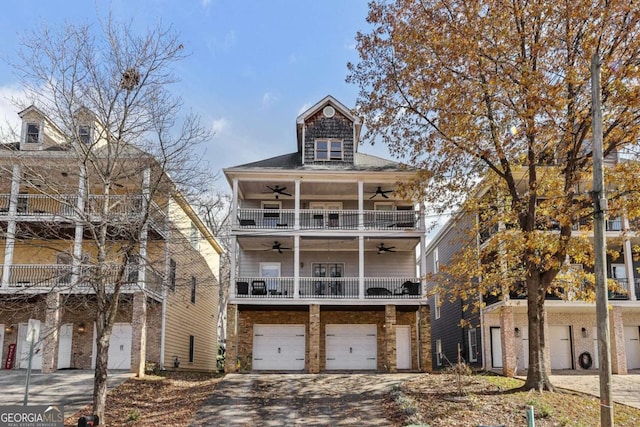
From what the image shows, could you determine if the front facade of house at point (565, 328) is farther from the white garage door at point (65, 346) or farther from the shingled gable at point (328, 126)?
the white garage door at point (65, 346)

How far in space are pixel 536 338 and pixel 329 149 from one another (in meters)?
12.8

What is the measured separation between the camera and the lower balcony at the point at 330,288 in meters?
23.5

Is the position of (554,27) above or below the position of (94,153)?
above

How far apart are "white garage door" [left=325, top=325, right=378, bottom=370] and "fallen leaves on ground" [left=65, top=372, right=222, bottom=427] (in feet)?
16.9

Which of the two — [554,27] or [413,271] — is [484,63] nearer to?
[554,27]

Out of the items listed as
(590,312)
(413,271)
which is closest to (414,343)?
(413,271)

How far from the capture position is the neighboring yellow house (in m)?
14.6

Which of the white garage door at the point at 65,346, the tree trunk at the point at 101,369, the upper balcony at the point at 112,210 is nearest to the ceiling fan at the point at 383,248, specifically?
the upper balcony at the point at 112,210

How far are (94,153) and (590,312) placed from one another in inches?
810

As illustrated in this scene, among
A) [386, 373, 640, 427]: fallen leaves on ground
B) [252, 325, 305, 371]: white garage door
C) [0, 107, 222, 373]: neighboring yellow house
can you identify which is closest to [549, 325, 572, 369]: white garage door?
[386, 373, 640, 427]: fallen leaves on ground

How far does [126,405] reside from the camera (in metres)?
16.3

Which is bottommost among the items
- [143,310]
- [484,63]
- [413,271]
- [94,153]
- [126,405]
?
[126,405]

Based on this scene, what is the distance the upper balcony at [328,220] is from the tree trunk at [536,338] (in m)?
8.00

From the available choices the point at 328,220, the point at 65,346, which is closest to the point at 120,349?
the point at 65,346
